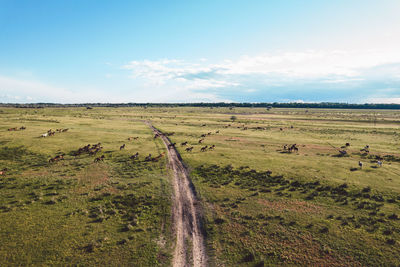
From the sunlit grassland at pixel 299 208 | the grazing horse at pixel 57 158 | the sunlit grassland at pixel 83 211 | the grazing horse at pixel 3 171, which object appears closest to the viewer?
the sunlit grassland at pixel 83 211

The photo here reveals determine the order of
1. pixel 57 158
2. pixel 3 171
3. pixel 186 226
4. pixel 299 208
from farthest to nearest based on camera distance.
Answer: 1. pixel 57 158
2. pixel 3 171
3. pixel 299 208
4. pixel 186 226

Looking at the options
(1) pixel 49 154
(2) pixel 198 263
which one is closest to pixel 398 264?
(2) pixel 198 263

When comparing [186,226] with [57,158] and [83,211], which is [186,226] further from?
[57,158]

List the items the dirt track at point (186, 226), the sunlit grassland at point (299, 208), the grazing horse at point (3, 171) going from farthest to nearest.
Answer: the grazing horse at point (3, 171)
the sunlit grassland at point (299, 208)
the dirt track at point (186, 226)

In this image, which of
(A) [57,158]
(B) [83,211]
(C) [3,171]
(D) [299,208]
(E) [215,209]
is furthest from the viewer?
(A) [57,158]

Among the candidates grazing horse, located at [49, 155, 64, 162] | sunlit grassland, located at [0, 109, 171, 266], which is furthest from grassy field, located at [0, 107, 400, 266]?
grazing horse, located at [49, 155, 64, 162]

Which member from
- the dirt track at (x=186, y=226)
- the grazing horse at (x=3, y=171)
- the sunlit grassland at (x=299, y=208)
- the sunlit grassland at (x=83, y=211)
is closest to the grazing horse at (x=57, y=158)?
the sunlit grassland at (x=83, y=211)

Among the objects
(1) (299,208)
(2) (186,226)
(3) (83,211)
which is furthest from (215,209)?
(3) (83,211)

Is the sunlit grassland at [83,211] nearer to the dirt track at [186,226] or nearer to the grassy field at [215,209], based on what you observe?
the grassy field at [215,209]
